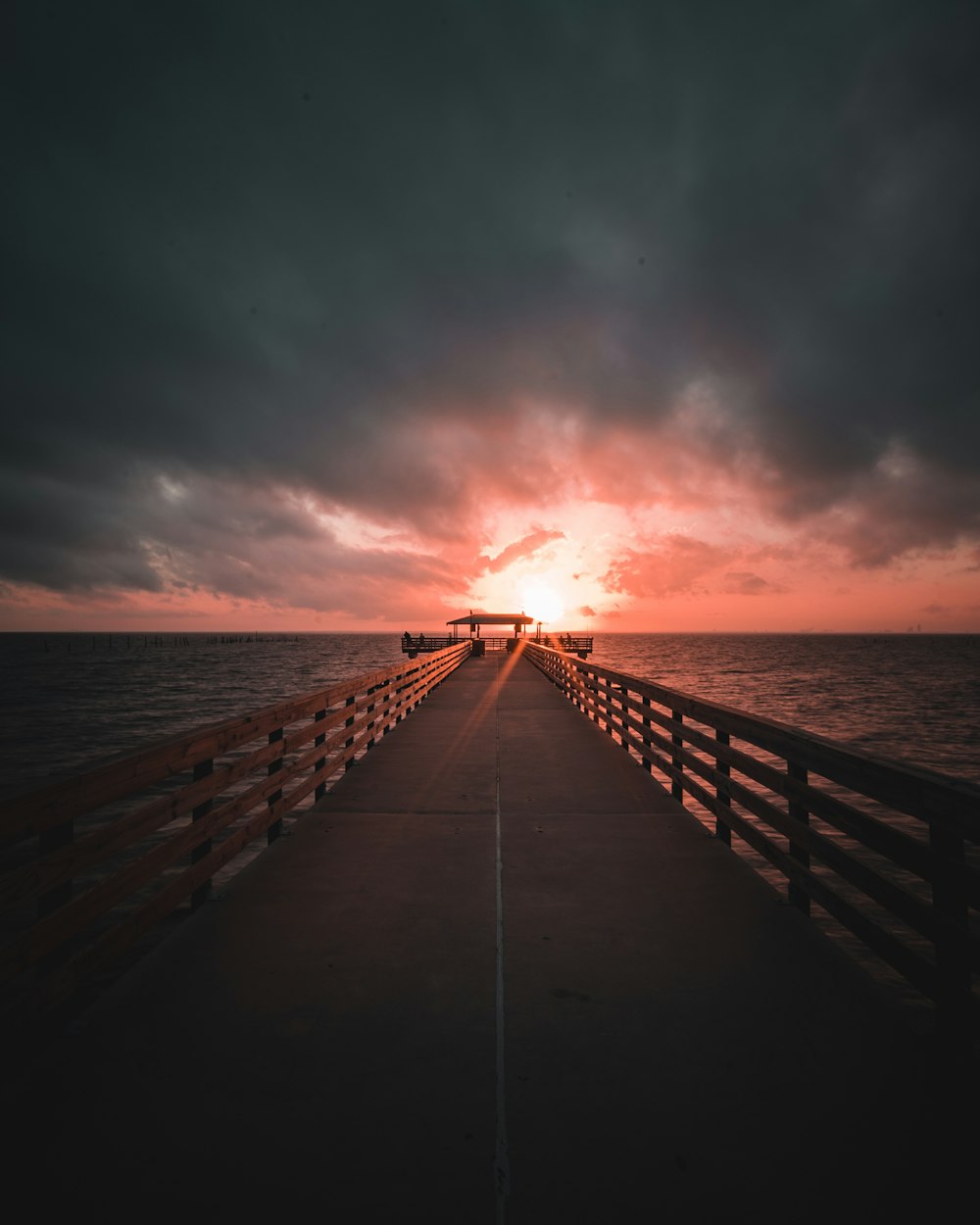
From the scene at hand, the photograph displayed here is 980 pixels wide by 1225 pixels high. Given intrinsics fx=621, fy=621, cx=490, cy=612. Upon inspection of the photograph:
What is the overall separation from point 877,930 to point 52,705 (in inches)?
1645

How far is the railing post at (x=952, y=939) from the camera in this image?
255 centimetres

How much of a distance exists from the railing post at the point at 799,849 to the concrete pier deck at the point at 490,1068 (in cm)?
12

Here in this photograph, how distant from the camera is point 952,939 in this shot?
2564 mm

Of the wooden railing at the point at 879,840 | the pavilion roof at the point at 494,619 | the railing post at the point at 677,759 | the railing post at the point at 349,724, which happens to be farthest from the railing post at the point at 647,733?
the pavilion roof at the point at 494,619

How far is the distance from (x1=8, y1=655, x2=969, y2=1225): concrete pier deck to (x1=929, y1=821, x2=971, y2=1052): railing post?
8.6 inches

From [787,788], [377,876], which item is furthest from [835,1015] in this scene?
[377,876]

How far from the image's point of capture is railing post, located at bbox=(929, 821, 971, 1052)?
100 inches

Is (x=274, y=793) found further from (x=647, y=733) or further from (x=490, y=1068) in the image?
(x=647, y=733)

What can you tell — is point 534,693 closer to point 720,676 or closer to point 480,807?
point 480,807

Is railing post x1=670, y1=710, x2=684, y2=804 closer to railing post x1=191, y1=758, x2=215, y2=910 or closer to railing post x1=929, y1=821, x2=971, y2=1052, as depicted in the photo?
railing post x1=929, y1=821, x2=971, y2=1052

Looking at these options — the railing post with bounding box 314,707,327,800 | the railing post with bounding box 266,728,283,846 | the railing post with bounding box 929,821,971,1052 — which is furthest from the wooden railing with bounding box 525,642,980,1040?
the railing post with bounding box 314,707,327,800

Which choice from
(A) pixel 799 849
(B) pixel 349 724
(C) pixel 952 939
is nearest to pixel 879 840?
(C) pixel 952 939

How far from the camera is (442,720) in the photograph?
41.8 ft

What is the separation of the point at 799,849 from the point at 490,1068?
2615mm
